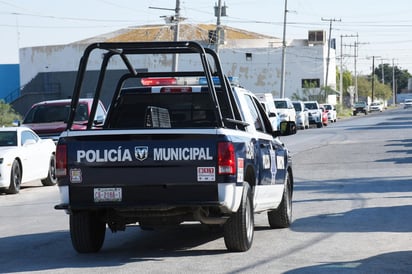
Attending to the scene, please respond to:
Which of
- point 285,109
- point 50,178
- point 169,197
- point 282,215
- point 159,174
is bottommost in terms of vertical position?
Result: point 285,109

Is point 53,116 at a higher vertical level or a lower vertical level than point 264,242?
higher

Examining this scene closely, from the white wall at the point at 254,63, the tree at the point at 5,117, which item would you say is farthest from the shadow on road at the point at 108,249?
the white wall at the point at 254,63

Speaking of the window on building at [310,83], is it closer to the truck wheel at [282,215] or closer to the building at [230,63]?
the building at [230,63]

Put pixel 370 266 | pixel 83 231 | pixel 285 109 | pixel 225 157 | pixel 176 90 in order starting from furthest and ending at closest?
pixel 285 109
pixel 176 90
pixel 83 231
pixel 225 157
pixel 370 266

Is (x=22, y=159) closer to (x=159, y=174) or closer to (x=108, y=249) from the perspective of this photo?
(x=108, y=249)

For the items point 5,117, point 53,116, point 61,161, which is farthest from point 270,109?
point 61,161

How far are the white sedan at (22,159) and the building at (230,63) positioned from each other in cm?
6953

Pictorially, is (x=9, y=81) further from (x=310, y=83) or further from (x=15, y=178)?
(x=15, y=178)

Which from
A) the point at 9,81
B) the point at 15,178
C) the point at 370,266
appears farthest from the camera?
the point at 9,81

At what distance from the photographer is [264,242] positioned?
38.6ft

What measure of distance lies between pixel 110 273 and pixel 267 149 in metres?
3.43

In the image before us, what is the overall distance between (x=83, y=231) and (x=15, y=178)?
1013 centimetres

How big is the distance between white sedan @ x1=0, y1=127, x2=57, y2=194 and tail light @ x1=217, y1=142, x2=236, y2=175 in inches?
425

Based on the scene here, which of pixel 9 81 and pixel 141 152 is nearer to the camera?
pixel 141 152
